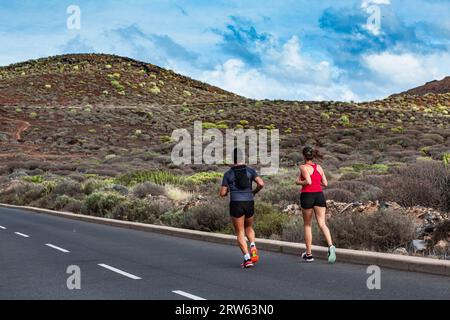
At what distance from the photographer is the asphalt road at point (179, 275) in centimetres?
895

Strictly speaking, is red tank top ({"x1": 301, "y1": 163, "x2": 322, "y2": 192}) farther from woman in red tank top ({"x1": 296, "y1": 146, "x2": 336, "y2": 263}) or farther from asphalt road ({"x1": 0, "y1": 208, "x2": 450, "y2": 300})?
asphalt road ({"x1": 0, "y1": 208, "x2": 450, "y2": 300})

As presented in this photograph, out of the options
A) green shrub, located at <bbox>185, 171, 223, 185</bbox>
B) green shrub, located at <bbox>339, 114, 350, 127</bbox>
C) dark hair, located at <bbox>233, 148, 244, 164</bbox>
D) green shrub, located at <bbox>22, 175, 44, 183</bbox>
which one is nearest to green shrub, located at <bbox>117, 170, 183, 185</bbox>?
green shrub, located at <bbox>185, 171, 223, 185</bbox>

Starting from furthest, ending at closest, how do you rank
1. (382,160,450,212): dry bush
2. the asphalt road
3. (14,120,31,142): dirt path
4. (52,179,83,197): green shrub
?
(14,120,31,142): dirt path < (52,179,83,197): green shrub < (382,160,450,212): dry bush < the asphalt road

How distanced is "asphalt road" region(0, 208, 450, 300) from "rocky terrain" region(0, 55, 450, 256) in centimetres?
266

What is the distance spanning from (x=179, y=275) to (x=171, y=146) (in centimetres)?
5200

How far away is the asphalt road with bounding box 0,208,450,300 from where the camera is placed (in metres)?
8.95

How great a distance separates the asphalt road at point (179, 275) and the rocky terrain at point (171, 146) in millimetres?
2657

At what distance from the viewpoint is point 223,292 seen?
9.05m

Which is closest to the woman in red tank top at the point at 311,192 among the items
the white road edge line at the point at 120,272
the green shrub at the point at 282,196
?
the white road edge line at the point at 120,272

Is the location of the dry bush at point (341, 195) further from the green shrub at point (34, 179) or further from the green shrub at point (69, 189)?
the green shrub at point (34, 179)

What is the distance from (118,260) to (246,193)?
3384 mm

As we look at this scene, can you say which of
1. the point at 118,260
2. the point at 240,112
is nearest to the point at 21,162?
the point at 240,112
